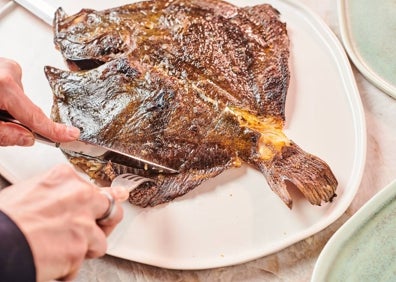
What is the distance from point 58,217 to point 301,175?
81 cm

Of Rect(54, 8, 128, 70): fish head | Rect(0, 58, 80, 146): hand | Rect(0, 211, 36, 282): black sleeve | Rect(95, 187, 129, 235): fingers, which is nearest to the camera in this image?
Rect(0, 211, 36, 282): black sleeve

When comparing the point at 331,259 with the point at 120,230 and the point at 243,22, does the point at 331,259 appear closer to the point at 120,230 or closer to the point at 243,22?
the point at 120,230

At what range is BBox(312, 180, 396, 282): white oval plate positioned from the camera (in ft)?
4.80

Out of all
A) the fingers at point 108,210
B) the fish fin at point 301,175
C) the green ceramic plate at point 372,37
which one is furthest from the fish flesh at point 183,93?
the fingers at point 108,210

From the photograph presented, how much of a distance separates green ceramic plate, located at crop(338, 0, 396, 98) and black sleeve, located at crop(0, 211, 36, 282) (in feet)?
4.74

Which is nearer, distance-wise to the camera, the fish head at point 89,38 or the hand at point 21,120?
the hand at point 21,120

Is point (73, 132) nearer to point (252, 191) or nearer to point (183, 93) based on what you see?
point (183, 93)

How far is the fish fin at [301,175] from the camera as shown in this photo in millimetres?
1511

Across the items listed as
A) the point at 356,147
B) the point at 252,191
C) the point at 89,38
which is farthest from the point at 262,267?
the point at 89,38

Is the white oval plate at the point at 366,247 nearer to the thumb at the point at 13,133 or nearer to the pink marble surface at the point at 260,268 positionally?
the pink marble surface at the point at 260,268

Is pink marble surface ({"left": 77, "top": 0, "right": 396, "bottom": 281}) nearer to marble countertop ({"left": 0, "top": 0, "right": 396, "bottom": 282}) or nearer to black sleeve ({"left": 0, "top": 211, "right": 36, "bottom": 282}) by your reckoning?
marble countertop ({"left": 0, "top": 0, "right": 396, "bottom": 282})

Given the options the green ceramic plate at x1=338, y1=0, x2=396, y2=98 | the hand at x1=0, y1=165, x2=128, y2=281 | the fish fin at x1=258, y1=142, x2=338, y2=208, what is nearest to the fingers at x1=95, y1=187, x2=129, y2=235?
the hand at x1=0, y1=165, x2=128, y2=281

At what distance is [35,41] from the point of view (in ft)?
6.62

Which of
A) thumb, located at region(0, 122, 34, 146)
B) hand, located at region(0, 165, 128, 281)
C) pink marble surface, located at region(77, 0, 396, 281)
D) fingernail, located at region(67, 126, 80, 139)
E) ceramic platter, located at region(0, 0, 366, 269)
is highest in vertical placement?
hand, located at region(0, 165, 128, 281)
